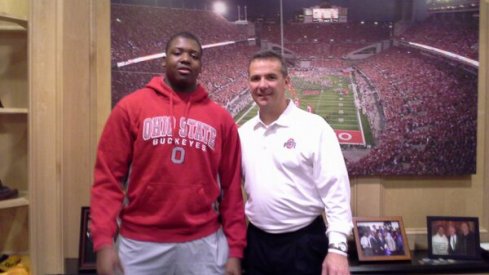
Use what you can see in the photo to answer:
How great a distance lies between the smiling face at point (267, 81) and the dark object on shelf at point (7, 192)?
3.98ft

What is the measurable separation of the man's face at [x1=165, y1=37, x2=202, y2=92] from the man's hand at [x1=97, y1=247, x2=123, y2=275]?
2.07 feet

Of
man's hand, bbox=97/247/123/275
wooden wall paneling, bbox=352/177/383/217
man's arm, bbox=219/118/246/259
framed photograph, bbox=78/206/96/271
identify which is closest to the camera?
man's hand, bbox=97/247/123/275

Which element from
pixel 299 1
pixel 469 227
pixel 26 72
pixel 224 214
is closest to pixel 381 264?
pixel 469 227

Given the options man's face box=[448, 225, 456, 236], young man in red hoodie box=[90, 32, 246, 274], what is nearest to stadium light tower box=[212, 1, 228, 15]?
young man in red hoodie box=[90, 32, 246, 274]

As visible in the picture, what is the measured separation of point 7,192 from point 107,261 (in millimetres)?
826

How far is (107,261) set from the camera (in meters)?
1.40

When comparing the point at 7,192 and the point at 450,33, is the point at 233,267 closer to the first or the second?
the point at 7,192

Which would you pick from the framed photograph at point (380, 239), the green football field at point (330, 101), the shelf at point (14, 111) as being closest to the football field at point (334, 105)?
the green football field at point (330, 101)

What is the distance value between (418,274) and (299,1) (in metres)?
1.46

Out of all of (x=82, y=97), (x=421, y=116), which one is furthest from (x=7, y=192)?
(x=421, y=116)

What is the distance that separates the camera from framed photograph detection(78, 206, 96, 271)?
77.9 inches

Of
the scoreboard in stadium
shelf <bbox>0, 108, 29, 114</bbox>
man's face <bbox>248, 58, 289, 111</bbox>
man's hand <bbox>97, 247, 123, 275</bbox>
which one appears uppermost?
the scoreboard in stadium

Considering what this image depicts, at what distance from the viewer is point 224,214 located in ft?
5.36

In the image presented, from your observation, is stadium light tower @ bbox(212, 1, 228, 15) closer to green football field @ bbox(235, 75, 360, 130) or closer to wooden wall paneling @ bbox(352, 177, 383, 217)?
green football field @ bbox(235, 75, 360, 130)
